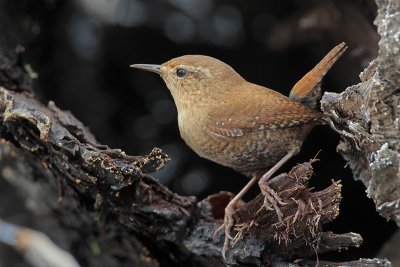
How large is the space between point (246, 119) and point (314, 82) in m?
0.36

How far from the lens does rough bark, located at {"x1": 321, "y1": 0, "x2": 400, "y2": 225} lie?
6.59 ft

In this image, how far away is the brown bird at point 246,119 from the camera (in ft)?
8.93

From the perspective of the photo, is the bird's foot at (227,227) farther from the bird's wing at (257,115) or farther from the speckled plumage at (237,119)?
the bird's wing at (257,115)

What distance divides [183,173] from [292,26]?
1.29 meters

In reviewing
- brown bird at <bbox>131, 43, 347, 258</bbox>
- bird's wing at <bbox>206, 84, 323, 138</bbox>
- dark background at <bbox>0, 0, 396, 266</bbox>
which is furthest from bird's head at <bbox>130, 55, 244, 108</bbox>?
dark background at <bbox>0, 0, 396, 266</bbox>

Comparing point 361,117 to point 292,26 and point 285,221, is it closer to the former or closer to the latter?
point 285,221

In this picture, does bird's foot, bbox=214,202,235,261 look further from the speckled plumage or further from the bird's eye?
the bird's eye

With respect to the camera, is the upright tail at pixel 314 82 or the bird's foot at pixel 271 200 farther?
the upright tail at pixel 314 82

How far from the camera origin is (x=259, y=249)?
2613 mm

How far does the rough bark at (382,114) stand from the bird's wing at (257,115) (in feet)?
0.90

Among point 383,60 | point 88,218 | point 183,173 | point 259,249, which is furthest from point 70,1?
point 383,60

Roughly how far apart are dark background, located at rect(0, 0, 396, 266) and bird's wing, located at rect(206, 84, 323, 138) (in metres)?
1.25

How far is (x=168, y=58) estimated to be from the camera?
4.40 m

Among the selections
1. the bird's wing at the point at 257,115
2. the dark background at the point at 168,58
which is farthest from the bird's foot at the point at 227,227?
the dark background at the point at 168,58
